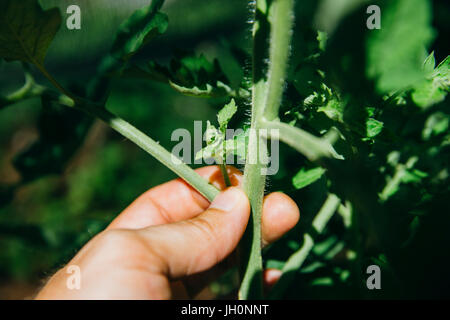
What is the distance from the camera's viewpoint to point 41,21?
0.66 meters

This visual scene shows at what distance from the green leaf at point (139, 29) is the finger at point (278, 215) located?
0.39 m

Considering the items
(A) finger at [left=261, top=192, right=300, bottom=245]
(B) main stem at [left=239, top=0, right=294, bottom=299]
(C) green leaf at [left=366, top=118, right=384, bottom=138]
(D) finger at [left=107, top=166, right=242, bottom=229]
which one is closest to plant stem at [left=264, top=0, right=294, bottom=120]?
(B) main stem at [left=239, top=0, right=294, bottom=299]

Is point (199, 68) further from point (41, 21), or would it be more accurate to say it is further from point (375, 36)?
point (375, 36)

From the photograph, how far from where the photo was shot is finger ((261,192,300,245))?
0.86 meters

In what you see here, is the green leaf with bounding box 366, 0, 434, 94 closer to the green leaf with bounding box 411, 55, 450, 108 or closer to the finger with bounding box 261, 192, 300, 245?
the green leaf with bounding box 411, 55, 450, 108

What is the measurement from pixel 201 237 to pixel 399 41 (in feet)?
1.73

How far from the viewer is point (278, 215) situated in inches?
35.1

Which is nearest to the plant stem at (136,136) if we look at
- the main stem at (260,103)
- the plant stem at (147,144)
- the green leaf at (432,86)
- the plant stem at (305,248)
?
the plant stem at (147,144)

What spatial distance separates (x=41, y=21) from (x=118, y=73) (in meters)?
0.15

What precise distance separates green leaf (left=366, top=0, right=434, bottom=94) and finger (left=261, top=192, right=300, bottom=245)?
1.49ft

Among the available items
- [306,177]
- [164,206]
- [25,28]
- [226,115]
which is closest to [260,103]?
[226,115]

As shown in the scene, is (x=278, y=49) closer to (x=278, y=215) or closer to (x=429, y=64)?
(x=429, y=64)

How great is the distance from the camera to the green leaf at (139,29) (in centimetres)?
71

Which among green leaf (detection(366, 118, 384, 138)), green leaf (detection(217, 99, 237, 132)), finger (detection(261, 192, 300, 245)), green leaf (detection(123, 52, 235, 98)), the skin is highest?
green leaf (detection(123, 52, 235, 98))
